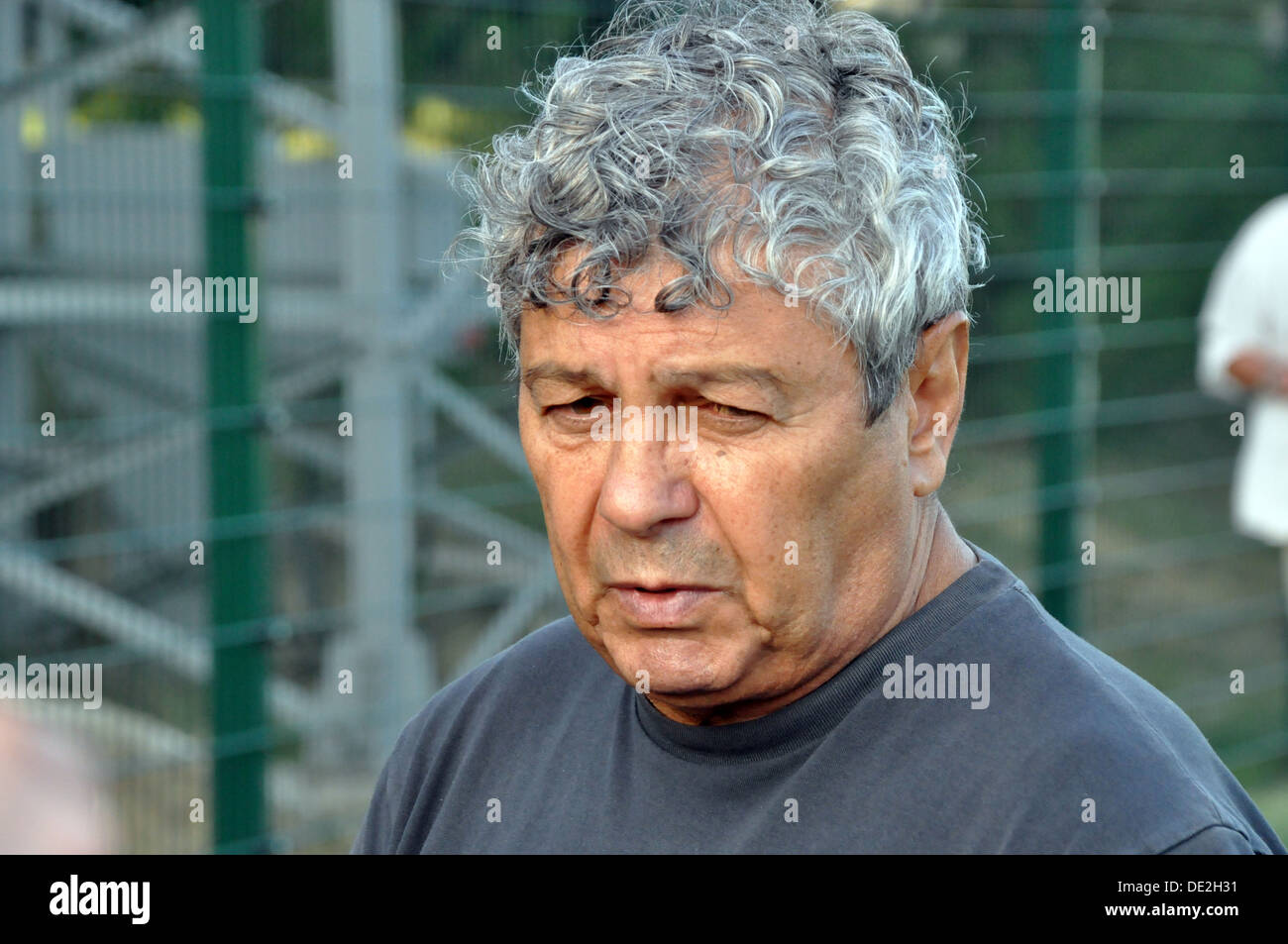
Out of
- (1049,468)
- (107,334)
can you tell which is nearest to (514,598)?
(107,334)

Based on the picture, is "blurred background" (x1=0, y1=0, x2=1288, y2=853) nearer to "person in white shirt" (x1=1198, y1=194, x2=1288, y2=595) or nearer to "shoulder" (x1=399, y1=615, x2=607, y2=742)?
"person in white shirt" (x1=1198, y1=194, x2=1288, y2=595)

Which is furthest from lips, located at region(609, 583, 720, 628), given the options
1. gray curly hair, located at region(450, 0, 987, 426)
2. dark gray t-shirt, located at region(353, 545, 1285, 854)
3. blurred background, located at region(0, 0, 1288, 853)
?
blurred background, located at region(0, 0, 1288, 853)

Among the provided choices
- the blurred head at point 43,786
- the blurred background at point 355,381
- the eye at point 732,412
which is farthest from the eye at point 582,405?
the blurred background at point 355,381

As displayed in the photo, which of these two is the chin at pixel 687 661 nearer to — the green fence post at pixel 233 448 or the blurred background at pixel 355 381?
the blurred background at pixel 355 381

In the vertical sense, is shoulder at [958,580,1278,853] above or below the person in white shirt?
below

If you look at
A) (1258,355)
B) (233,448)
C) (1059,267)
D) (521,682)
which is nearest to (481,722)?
(521,682)

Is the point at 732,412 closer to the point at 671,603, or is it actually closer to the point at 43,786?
the point at 671,603

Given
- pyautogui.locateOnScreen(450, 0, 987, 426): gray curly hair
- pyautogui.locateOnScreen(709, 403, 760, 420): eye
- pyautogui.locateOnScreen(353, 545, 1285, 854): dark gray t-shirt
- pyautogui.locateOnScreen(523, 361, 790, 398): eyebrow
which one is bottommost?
pyautogui.locateOnScreen(353, 545, 1285, 854): dark gray t-shirt

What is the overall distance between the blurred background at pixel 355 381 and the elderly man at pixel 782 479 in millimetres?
1020

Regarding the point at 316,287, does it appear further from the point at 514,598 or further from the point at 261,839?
the point at 261,839

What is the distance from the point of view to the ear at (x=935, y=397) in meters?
1.50

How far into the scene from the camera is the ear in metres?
1.50

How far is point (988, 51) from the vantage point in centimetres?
427

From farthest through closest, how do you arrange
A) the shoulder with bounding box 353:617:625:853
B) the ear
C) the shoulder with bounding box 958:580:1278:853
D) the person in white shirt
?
the person in white shirt, the shoulder with bounding box 353:617:625:853, the ear, the shoulder with bounding box 958:580:1278:853
